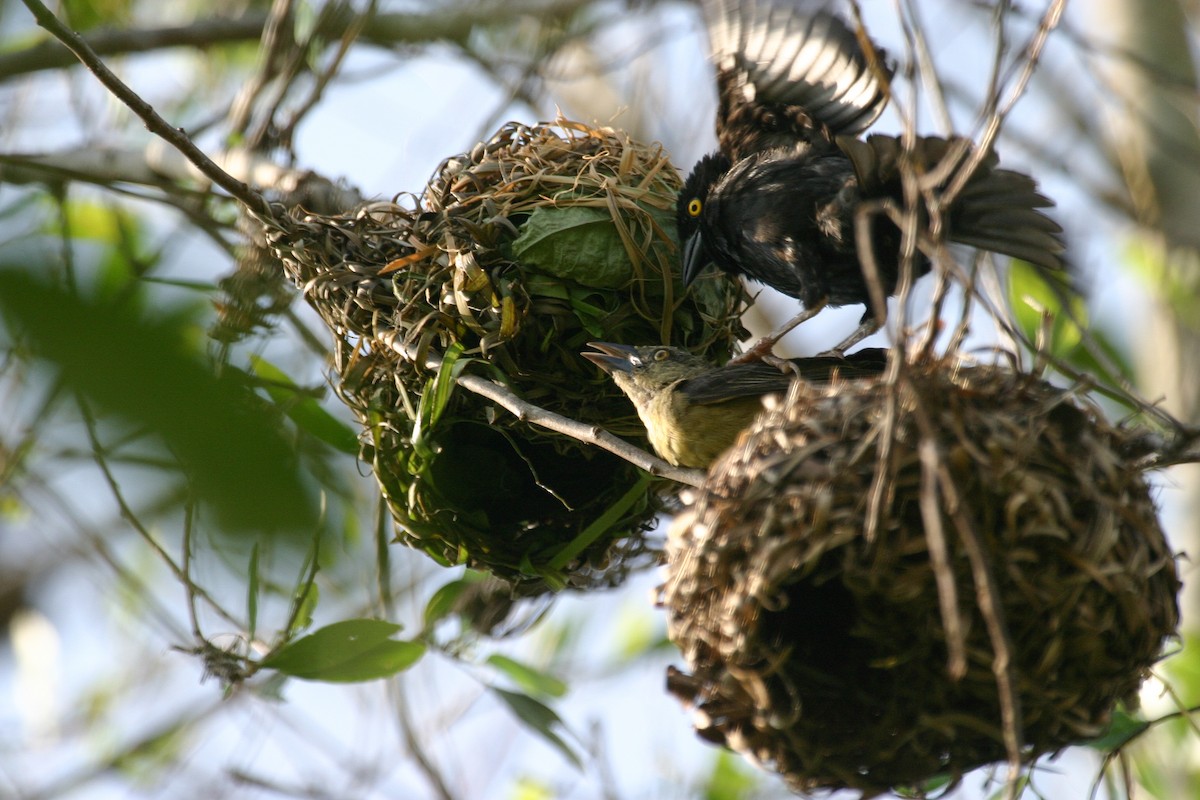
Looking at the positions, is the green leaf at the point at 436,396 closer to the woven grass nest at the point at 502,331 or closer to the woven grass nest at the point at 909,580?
the woven grass nest at the point at 502,331

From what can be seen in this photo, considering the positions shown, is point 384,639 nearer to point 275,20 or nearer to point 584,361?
point 584,361

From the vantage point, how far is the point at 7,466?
45.4 inches

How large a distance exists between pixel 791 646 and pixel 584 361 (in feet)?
4.04

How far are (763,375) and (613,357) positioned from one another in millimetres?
407

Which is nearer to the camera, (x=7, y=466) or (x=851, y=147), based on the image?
(x=7, y=466)

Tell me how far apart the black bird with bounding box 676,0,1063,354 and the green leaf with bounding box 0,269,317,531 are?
233cm

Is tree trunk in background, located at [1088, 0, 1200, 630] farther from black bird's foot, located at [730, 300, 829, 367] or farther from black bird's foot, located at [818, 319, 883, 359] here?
black bird's foot, located at [818, 319, 883, 359]

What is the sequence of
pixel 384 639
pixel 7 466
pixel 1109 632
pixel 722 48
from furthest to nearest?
pixel 722 48
pixel 384 639
pixel 1109 632
pixel 7 466

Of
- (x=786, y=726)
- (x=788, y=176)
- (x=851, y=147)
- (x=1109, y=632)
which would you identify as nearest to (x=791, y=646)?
(x=786, y=726)

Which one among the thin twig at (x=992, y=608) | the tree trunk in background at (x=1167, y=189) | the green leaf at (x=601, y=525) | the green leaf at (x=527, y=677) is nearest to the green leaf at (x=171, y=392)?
the thin twig at (x=992, y=608)

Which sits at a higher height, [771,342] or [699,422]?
[771,342]

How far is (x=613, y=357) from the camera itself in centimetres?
286

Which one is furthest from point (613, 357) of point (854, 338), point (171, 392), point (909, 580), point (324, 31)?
point (171, 392)

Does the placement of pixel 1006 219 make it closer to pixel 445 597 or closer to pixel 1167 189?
pixel 445 597
